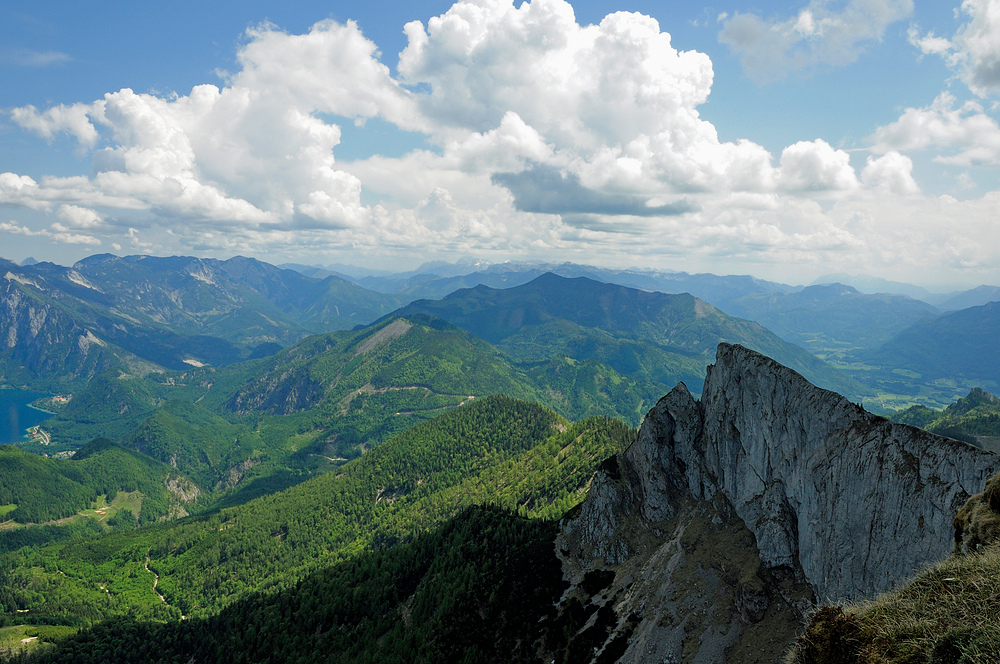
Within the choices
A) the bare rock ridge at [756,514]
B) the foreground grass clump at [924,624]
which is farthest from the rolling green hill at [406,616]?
the foreground grass clump at [924,624]

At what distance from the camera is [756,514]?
67500 mm

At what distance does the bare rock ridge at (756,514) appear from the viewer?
47062 millimetres

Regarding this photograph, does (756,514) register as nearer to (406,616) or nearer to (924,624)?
(924,624)

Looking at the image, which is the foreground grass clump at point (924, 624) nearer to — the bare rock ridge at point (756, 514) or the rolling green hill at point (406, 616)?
the bare rock ridge at point (756, 514)

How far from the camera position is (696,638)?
199ft

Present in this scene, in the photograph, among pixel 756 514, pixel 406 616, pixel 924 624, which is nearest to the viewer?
pixel 924 624

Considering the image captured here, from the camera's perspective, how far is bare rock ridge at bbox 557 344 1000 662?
47062 millimetres

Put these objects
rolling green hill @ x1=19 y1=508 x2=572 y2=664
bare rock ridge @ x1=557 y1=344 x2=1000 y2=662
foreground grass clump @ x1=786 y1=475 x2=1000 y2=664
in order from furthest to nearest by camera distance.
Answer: rolling green hill @ x1=19 y1=508 x2=572 y2=664
bare rock ridge @ x1=557 y1=344 x2=1000 y2=662
foreground grass clump @ x1=786 y1=475 x2=1000 y2=664

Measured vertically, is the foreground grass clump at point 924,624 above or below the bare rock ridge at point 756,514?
above

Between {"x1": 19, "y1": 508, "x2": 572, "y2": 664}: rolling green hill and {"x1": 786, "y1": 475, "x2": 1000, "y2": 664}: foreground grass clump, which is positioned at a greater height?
{"x1": 786, "y1": 475, "x2": 1000, "y2": 664}: foreground grass clump

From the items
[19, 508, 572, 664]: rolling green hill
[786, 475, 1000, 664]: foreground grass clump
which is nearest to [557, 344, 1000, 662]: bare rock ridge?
[19, 508, 572, 664]: rolling green hill

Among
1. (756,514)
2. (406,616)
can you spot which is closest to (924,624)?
(756,514)

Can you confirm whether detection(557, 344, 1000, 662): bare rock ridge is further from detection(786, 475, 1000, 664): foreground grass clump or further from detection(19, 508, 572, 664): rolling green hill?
detection(786, 475, 1000, 664): foreground grass clump

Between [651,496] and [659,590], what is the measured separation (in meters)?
22.2
